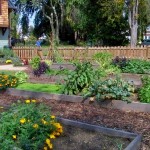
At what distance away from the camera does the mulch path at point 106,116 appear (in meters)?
5.46

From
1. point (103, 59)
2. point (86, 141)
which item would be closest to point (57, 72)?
point (103, 59)

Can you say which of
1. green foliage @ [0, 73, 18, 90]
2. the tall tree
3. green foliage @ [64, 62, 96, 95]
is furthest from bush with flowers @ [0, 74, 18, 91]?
the tall tree

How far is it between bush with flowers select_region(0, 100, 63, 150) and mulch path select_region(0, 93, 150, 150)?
1.35 meters

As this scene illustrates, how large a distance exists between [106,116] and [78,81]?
2097 millimetres

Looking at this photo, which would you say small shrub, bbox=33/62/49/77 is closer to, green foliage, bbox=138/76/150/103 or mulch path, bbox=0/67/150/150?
mulch path, bbox=0/67/150/150

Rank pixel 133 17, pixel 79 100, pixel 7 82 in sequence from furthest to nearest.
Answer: pixel 133 17 < pixel 7 82 < pixel 79 100

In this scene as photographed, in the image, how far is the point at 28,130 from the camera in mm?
4254

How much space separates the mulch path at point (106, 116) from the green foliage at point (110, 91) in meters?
0.28

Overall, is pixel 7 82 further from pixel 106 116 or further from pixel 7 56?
pixel 7 56

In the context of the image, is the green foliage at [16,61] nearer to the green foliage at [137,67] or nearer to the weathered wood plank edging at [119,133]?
the green foliage at [137,67]

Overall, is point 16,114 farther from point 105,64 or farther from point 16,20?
point 16,20

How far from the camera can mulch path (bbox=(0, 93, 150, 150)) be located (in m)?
5.46

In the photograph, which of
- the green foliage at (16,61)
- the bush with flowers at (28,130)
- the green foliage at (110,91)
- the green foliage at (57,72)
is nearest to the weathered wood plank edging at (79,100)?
the green foliage at (110,91)

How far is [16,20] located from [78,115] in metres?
41.6
